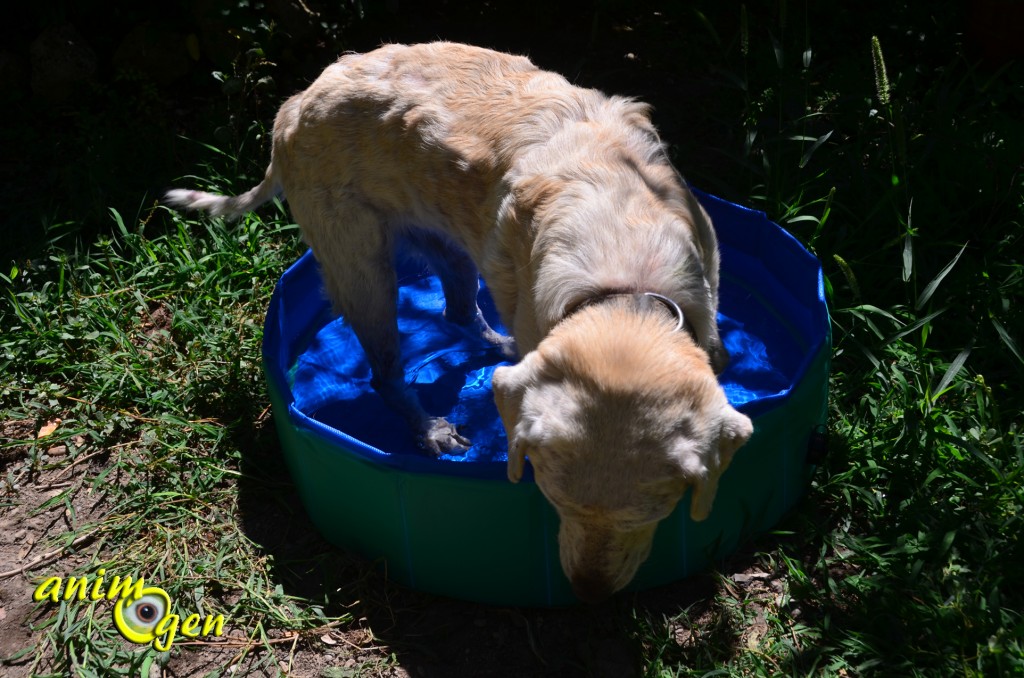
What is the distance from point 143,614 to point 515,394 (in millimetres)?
1917

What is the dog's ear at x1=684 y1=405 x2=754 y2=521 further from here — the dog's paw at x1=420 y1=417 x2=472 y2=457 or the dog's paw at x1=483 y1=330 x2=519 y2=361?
the dog's paw at x1=483 y1=330 x2=519 y2=361

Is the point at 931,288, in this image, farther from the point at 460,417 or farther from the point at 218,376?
the point at 218,376

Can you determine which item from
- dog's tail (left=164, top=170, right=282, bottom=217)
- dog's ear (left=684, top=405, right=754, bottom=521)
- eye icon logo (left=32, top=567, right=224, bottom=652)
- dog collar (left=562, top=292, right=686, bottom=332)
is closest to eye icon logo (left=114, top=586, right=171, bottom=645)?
eye icon logo (left=32, top=567, right=224, bottom=652)

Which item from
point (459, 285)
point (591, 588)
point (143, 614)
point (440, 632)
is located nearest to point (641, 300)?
point (591, 588)

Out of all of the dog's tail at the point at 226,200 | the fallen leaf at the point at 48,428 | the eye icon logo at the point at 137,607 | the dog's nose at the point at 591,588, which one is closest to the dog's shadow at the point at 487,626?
the eye icon logo at the point at 137,607

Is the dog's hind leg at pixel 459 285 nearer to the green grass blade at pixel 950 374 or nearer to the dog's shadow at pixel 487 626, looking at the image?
the dog's shadow at pixel 487 626

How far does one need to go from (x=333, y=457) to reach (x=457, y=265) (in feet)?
5.40

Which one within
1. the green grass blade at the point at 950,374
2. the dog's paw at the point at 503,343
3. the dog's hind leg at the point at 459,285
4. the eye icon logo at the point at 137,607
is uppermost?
the green grass blade at the point at 950,374

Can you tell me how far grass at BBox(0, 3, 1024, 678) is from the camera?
3471mm

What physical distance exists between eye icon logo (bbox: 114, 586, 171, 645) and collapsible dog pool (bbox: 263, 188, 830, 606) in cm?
68

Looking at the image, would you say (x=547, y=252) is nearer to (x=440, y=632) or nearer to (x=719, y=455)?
(x=719, y=455)

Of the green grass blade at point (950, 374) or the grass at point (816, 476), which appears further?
the green grass blade at point (950, 374)

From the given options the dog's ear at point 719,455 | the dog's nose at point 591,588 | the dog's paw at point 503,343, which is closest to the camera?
the dog's ear at point 719,455

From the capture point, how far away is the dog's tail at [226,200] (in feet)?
15.1
